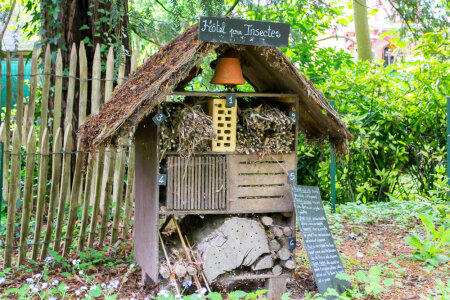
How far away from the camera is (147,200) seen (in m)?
4.69

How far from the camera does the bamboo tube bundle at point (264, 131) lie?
15.0 feet

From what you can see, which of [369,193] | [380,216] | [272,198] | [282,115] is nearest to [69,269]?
[272,198]

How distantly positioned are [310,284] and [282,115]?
61.9 inches

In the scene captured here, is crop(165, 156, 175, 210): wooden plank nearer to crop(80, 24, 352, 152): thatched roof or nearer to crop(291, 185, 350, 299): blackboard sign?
crop(80, 24, 352, 152): thatched roof

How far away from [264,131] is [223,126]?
1.30ft

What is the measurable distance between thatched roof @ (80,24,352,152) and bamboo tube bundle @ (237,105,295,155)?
0.28m

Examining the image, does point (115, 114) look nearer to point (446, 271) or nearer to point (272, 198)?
point (272, 198)

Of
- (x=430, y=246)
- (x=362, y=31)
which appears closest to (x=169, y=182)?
(x=430, y=246)

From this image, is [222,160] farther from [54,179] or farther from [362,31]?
[362,31]

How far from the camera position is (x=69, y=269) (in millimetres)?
5434

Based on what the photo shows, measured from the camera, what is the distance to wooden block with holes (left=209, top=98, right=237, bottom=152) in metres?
4.50

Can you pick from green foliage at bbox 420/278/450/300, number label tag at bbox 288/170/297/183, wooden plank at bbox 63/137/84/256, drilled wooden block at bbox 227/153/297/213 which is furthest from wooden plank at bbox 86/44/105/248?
green foliage at bbox 420/278/450/300

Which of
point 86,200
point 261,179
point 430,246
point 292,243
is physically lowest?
point 430,246

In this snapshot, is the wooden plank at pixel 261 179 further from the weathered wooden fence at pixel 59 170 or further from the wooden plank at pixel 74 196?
the wooden plank at pixel 74 196
